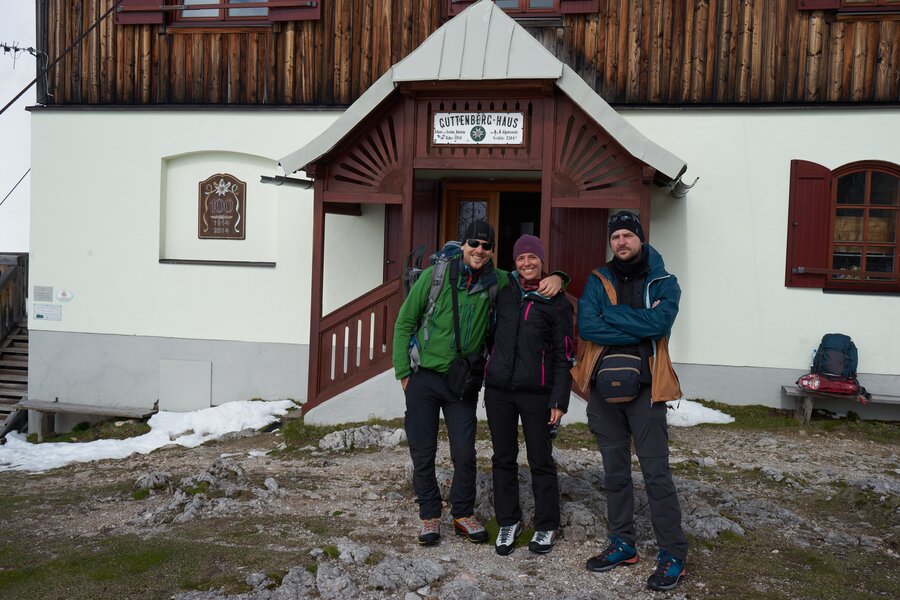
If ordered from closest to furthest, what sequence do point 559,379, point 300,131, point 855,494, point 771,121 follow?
point 559,379, point 855,494, point 771,121, point 300,131

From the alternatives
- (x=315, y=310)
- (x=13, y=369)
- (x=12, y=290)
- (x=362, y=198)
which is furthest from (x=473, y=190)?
(x=12, y=290)

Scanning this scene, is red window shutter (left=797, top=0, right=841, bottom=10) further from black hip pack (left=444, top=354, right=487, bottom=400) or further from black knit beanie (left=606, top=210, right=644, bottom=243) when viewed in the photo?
black hip pack (left=444, top=354, right=487, bottom=400)

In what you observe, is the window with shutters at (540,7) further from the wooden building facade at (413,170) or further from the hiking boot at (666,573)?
the hiking boot at (666,573)

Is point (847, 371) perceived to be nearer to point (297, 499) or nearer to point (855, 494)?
point (855, 494)

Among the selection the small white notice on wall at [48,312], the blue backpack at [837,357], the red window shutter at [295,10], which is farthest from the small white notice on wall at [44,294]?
the blue backpack at [837,357]

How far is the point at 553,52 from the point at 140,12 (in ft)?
17.7

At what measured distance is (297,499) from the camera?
6.07 metres

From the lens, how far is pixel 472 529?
193 inches

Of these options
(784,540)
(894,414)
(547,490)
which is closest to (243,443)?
(547,490)

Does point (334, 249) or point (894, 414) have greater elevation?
point (334, 249)

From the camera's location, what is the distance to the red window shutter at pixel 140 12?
34.8 ft

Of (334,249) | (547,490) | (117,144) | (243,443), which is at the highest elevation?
(117,144)

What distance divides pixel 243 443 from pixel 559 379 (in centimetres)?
535

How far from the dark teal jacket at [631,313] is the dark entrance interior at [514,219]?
5921 mm
